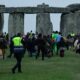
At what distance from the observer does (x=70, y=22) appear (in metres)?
61.6

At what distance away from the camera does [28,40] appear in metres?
35.5

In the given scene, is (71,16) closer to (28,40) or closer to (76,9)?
(76,9)

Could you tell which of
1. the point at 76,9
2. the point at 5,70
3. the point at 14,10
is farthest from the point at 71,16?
the point at 5,70

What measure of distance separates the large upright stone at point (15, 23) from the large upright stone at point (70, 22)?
4.84 meters

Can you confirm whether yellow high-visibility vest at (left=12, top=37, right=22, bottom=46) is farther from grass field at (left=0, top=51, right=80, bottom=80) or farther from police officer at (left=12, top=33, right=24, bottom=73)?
grass field at (left=0, top=51, right=80, bottom=80)

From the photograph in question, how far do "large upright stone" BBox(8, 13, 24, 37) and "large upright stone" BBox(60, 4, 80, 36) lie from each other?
15.9 ft

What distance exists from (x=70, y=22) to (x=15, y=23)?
22.3ft

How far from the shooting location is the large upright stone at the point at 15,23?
61.9 m

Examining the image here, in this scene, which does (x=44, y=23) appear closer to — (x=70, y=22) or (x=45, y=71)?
(x=70, y=22)

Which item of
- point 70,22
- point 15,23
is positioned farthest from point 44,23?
point 70,22

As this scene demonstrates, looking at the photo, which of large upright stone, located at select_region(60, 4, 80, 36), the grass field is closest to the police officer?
the grass field

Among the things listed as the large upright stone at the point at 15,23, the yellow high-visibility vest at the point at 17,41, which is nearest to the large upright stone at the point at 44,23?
the large upright stone at the point at 15,23

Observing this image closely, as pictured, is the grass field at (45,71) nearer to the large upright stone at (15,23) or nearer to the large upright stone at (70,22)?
the large upright stone at (70,22)

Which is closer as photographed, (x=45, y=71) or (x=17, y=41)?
(x=17, y=41)
